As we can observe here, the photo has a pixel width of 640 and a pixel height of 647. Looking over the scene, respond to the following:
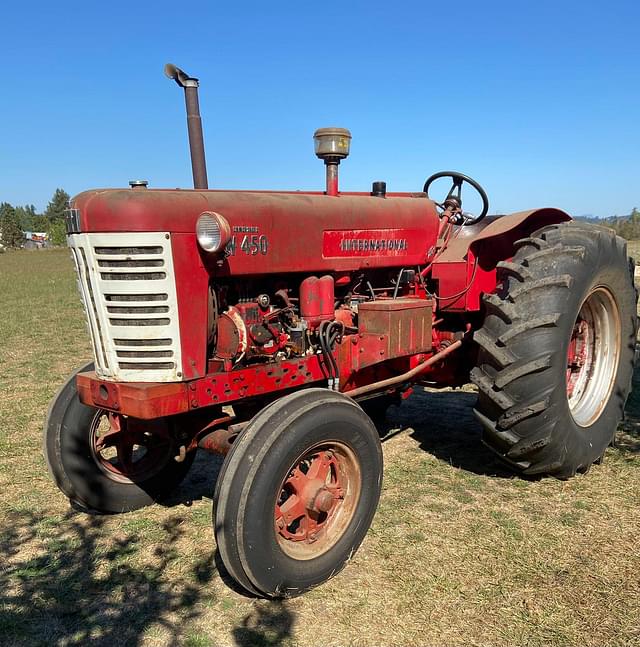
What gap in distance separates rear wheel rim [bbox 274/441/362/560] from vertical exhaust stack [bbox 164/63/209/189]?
187 centimetres

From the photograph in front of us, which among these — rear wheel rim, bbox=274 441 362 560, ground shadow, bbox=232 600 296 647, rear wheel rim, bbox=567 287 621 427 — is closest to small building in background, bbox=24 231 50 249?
rear wheel rim, bbox=567 287 621 427

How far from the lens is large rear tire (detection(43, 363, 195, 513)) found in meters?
3.61

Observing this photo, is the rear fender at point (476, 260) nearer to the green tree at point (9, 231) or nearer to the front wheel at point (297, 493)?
the front wheel at point (297, 493)

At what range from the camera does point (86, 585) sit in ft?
10.1

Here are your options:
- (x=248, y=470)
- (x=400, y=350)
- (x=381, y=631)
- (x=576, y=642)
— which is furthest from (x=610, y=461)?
(x=248, y=470)

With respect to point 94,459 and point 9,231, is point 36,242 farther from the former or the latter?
point 94,459

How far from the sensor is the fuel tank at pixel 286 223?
281 cm

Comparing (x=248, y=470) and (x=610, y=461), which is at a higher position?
(x=248, y=470)

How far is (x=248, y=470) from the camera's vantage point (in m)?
2.70

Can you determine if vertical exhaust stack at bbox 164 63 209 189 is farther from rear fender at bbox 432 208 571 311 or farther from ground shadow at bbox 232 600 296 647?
ground shadow at bbox 232 600 296 647

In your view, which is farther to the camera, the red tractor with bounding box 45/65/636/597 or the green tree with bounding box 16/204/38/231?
the green tree with bounding box 16/204/38/231

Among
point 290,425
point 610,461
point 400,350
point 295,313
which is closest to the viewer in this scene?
point 290,425

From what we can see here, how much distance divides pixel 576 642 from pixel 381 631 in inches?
31.6

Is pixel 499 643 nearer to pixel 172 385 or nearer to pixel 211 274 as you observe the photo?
pixel 172 385
